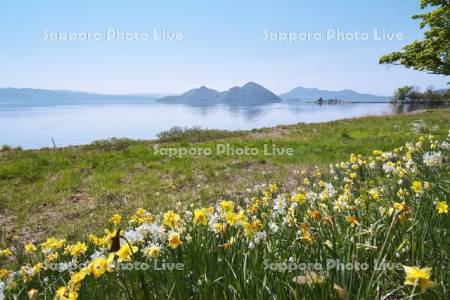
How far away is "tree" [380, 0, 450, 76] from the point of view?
16.8m

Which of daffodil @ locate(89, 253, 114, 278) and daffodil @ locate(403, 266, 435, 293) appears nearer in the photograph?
daffodil @ locate(403, 266, 435, 293)

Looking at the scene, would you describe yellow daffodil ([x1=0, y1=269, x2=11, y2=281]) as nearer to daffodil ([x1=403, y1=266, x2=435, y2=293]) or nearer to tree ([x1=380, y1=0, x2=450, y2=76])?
daffodil ([x1=403, y1=266, x2=435, y2=293])

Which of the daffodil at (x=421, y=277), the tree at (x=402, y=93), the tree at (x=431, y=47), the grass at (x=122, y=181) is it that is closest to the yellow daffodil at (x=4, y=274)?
the daffodil at (x=421, y=277)

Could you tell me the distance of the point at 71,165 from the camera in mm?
13195

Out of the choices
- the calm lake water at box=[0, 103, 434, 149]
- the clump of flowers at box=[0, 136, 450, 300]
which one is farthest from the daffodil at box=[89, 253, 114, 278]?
the calm lake water at box=[0, 103, 434, 149]

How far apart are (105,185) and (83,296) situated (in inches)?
327

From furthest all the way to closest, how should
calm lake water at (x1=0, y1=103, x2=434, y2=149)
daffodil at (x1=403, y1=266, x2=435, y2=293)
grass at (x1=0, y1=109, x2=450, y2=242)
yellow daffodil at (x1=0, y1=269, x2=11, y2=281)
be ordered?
calm lake water at (x1=0, y1=103, x2=434, y2=149), grass at (x1=0, y1=109, x2=450, y2=242), yellow daffodil at (x1=0, y1=269, x2=11, y2=281), daffodil at (x1=403, y1=266, x2=435, y2=293)

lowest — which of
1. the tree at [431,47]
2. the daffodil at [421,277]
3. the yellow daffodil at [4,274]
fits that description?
the yellow daffodil at [4,274]

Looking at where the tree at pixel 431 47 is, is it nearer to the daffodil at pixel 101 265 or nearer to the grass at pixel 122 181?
the grass at pixel 122 181

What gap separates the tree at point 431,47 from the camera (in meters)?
16.8

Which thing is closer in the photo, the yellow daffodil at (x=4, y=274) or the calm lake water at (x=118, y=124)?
the yellow daffodil at (x=4, y=274)

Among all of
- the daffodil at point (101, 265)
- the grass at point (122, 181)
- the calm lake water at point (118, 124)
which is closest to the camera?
the daffodil at point (101, 265)

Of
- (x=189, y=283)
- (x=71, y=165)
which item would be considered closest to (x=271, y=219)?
(x=189, y=283)

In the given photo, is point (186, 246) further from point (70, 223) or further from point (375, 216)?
point (70, 223)
